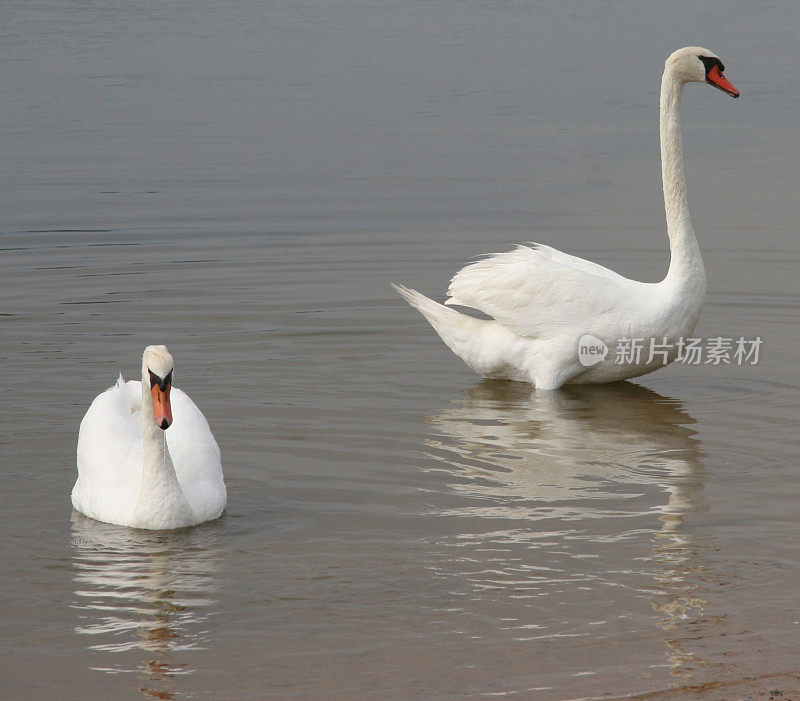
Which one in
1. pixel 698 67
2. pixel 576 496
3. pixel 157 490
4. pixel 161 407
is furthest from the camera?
pixel 698 67

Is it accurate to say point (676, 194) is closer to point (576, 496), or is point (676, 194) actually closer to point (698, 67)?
point (698, 67)

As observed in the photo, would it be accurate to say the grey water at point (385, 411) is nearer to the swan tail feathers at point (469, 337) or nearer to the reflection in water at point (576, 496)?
the reflection in water at point (576, 496)

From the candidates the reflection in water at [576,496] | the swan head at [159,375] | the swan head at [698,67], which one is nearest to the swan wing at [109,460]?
the swan head at [159,375]

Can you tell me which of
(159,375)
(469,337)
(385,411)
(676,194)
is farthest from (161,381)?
(676,194)

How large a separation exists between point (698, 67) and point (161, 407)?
491cm

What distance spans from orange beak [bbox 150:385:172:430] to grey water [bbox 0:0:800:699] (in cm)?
63

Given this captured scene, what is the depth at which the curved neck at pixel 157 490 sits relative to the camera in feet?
21.8

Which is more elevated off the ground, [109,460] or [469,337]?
[469,337]

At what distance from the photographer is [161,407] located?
6434 millimetres

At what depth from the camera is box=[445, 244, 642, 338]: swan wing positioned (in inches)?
353

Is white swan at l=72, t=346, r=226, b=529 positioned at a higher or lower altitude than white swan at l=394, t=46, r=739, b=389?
lower

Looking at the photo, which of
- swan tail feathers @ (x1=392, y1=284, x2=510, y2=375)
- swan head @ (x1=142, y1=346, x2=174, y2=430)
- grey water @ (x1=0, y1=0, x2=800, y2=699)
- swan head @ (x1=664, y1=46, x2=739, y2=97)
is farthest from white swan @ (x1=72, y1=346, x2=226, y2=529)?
swan head @ (x1=664, y1=46, x2=739, y2=97)

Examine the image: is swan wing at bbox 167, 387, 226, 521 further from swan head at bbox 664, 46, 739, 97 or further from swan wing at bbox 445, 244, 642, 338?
swan head at bbox 664, 46, 739, 97

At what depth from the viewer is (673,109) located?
9.66 m
